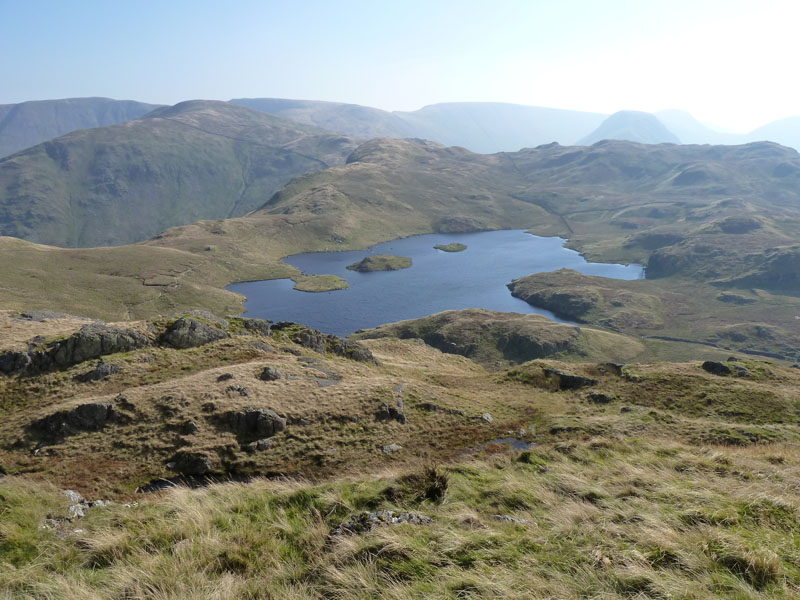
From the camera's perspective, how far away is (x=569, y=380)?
4622 centimetres

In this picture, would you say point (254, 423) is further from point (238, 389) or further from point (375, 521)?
point (375, 521)

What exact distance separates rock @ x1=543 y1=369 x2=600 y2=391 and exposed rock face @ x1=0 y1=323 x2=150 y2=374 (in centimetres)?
4185

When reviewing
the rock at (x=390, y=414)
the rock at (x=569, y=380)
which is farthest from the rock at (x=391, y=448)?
the rock at (x=569, y=380)

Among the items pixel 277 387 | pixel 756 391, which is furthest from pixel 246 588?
pixel 756 391

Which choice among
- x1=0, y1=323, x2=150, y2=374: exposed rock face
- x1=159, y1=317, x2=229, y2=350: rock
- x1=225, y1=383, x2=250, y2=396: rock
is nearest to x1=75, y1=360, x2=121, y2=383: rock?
x1=0, y1=323, x2=150, y2=374: exposed rock face

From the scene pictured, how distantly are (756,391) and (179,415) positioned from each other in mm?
49913

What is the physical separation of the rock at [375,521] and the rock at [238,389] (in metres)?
22.9

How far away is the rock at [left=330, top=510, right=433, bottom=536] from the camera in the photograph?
9.38 metres

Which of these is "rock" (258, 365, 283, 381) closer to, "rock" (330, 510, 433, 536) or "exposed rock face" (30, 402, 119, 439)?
→ "exposed rock face" (30, 402, 119, 439)

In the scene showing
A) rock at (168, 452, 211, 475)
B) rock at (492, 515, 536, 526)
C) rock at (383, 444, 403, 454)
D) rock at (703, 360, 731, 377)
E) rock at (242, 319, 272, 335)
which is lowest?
rock at (703, 360, 731, 377)

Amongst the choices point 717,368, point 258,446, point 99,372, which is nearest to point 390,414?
point 258,446

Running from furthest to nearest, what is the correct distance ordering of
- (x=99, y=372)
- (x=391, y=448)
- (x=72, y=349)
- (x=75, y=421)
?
1. (x=72, y=349)
2. (x=99, y=372)
3. (x=391, y=448)
4. (x=75, y=421)

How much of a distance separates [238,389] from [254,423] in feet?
13.1

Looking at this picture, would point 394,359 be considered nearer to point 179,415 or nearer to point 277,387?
point 277,387
